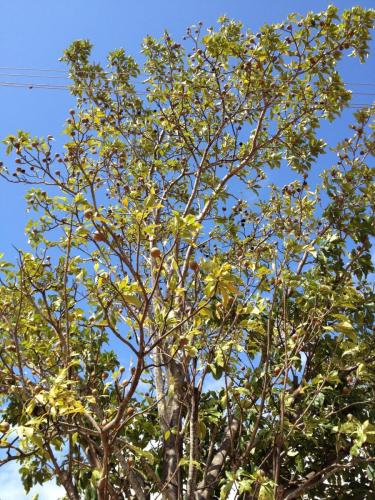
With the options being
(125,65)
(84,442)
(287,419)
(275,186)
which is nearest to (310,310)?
(287,419)

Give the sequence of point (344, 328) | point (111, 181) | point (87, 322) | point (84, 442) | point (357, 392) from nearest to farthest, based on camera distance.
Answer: point (344, 328) < point (84, 442) < point (357, 392) < point (87, 322) < point (111, 181)

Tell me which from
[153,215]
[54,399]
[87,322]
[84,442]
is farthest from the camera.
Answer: [153,215]

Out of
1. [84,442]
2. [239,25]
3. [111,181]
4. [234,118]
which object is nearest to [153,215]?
[111,181]

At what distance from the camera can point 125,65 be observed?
5.65 meters

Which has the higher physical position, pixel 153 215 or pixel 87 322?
pixel 153 215

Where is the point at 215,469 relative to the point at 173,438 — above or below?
below

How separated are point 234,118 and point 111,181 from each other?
4.56 feet

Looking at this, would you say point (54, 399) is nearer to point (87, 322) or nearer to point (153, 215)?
point (87, 322)

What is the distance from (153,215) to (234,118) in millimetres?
1205

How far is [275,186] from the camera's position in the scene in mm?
5016

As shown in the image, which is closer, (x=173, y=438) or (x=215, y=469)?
(x=215, y=469)

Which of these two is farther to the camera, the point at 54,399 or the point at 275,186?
the point at 275,186

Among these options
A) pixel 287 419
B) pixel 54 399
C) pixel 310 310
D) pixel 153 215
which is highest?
pixel 153 215

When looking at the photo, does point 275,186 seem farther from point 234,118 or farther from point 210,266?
point 210,266
